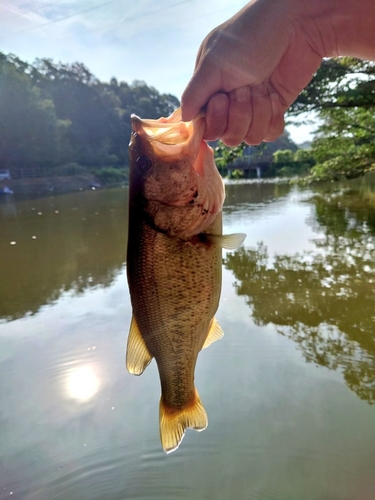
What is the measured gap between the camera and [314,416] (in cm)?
392

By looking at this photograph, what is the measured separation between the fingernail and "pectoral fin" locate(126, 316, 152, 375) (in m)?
1.07

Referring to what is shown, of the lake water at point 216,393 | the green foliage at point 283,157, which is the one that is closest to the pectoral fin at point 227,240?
the lake water at point 216,393

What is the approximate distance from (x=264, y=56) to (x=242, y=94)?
0.17m

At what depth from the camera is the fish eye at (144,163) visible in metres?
1.68

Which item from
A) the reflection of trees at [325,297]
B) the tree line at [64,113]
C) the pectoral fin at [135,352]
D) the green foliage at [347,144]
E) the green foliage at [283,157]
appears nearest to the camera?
the pectoral fin at [135,352]

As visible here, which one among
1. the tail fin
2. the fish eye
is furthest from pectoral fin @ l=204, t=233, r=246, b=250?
the tail fin

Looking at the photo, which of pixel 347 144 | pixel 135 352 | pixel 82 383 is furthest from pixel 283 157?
pixel 135 352

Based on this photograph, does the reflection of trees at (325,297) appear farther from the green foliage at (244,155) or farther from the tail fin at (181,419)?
the tail fin at (181,419)

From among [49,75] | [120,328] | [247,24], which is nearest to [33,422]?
[120,328]

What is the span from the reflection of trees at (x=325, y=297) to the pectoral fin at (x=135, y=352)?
3333 mm

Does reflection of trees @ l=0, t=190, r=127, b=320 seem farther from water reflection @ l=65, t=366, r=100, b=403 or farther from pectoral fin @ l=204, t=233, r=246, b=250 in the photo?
pectoral fin @ l=204, t=233, r=246, b=250

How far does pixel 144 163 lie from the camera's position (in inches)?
66.7

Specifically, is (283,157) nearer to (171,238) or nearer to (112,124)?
(112,124)

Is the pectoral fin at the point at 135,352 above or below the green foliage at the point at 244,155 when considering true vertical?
below
